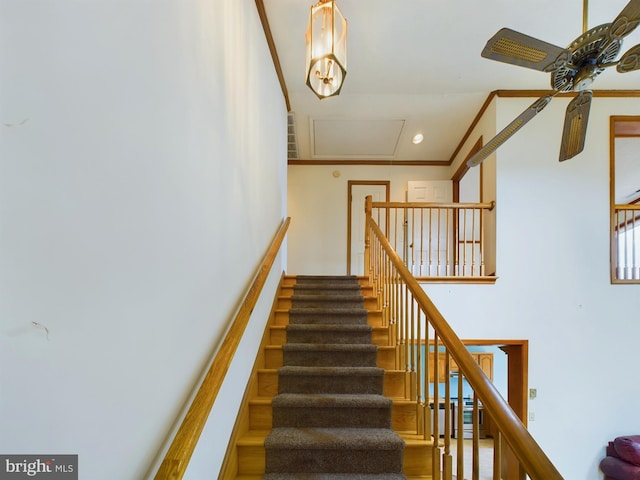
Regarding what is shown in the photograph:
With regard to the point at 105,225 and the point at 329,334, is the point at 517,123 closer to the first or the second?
the point at 329,334

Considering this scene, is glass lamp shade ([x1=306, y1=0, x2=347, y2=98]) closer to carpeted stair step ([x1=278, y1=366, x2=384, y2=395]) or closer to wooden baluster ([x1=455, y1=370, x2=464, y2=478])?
wooden baluster ([x1=455, y1=370, x2=464, y2=478])

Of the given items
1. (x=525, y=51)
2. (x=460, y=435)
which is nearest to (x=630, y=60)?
(x=525, y=51)

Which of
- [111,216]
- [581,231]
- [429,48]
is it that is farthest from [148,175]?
[581,231]

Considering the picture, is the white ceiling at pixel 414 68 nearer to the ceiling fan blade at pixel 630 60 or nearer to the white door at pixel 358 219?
the white door at pixel 358 219

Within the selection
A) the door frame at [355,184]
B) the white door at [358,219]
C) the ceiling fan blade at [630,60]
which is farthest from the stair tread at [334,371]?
the door frame at [355,184]

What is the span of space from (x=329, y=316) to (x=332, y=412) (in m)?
1.22

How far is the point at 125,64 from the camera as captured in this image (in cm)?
103

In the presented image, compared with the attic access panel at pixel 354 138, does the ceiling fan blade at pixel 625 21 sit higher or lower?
lower

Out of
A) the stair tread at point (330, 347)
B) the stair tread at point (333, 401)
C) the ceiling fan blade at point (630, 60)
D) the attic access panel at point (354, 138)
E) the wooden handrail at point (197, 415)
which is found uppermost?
the attic access panel at point (354, 138)

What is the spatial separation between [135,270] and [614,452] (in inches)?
199

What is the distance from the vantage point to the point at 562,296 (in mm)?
4371

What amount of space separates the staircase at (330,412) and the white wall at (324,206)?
11.0ft

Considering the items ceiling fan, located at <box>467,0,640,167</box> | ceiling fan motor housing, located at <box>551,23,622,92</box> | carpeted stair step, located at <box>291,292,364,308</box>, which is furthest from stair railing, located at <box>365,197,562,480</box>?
ceiling fan motor housing, located at <box>551,23,622,92</box>

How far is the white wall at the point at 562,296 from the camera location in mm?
4223
